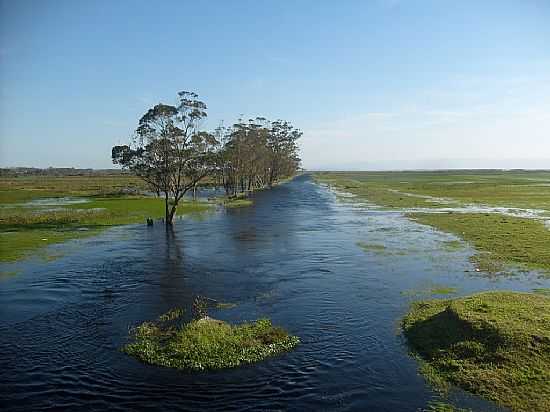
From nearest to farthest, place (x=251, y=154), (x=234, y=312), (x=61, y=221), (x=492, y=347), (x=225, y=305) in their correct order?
(x=492, y=347) → (x=234, y=312) → (x=225, y=305) → (x=61, y=221) → (x=251, y=154)

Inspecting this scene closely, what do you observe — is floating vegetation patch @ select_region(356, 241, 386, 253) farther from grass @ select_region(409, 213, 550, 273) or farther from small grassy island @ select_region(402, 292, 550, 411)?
small grassy island @ select_region(402, 292, 550, 411)

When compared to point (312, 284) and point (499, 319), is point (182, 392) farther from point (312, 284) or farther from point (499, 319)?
point (312, 284)

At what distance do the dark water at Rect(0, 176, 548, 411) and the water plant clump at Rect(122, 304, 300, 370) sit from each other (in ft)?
1.55

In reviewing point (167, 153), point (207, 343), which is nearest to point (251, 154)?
point (167, 153)

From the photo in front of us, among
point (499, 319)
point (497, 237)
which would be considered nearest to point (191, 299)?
point (499, 319)

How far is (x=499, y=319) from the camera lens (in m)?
16.9

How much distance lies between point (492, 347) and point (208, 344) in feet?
33.3

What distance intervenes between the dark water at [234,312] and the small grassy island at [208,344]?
18.4 inches

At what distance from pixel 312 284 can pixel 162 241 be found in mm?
20421

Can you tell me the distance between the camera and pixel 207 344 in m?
17.0

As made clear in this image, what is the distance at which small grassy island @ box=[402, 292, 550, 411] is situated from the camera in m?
13.5

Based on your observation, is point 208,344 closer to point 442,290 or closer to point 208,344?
point 208,344

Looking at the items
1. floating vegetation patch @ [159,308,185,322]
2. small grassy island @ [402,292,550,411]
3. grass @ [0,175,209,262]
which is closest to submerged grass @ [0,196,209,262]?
grass @ [0,175,209,262]

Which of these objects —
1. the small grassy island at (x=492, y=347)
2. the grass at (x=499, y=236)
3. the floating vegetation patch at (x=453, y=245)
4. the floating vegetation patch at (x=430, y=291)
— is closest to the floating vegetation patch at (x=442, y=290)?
the floating vegetation patch at (x=430, y=291)
